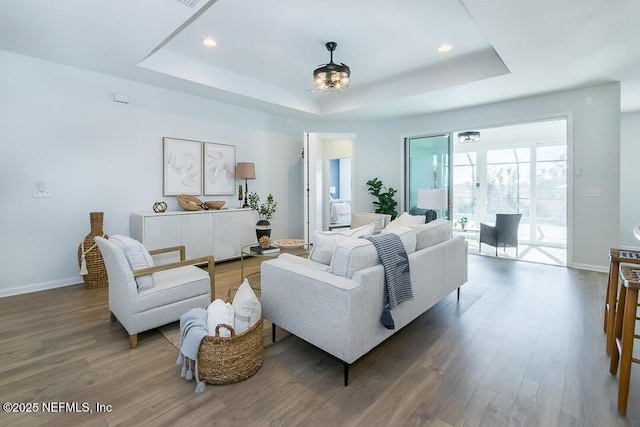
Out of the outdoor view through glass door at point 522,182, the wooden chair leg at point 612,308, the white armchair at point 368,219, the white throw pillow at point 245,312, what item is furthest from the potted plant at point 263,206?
the wooden chair leg at point 612,308

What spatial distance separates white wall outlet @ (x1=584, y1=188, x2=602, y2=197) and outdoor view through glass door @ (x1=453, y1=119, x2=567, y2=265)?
153cm

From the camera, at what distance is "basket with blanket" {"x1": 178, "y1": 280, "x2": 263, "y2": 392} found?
5.83 ft

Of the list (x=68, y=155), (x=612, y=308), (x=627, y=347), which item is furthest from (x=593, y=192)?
(x=68, y=155)

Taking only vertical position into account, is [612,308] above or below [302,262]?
below

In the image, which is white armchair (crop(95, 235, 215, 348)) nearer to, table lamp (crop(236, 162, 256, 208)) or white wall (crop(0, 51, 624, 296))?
white wall (crop(0, 51, 624, 296))

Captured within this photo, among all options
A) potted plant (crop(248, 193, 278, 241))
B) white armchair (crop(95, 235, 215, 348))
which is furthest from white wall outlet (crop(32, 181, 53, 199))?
potted plant (crop(248, 193, 278, 241))

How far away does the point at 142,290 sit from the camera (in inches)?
90.5

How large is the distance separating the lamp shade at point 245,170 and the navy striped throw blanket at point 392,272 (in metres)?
3.37

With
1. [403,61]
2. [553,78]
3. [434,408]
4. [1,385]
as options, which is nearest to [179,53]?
[403,61]

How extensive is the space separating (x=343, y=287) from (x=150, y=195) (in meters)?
3.68

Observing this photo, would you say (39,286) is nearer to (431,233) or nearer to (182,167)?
(182,167)

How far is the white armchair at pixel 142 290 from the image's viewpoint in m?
2.22

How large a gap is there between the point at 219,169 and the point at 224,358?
148 inches

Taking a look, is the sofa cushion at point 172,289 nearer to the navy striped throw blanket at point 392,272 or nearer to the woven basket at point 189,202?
the navy striped throw blanket at point 392,272
